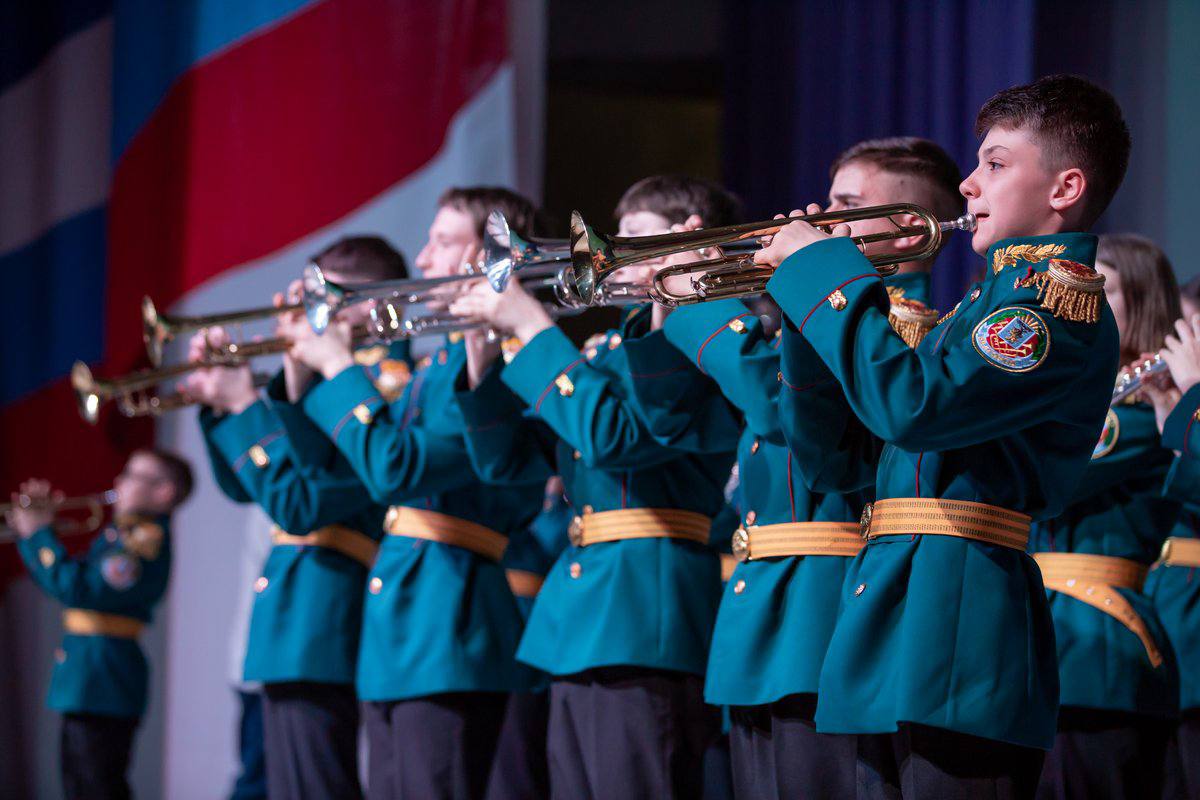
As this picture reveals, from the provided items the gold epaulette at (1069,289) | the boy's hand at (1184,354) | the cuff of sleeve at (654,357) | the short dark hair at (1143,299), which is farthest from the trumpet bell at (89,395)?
the gold epaulette at (1069,289)

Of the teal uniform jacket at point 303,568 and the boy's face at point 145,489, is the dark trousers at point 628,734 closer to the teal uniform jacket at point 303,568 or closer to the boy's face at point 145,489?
the teal uniform jacket at point 303,568

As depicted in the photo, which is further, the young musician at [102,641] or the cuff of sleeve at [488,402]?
the young musician at [102,641]

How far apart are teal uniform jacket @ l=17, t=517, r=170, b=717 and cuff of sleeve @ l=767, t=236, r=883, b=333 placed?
3.26 metres

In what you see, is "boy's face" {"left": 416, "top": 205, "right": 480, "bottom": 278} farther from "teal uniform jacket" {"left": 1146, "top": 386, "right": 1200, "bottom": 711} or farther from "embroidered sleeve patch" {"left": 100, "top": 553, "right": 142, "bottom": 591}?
"embroidered sleeve patch" {"left": 100, "top": 553, "right": 142, "bottom": 591}

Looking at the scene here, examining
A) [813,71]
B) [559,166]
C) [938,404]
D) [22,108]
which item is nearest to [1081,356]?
[938,404]

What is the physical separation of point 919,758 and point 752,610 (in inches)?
19.1

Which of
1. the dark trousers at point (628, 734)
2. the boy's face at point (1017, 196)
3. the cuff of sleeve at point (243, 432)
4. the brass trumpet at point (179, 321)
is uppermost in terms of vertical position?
the boy's face at point (1017, 196)

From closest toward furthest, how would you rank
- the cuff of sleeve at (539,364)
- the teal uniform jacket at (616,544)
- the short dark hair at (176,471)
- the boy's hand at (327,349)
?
the teal uniform jacket at (616,544), the cuff of sleeve at (539,364), the boy's hand at (327,349), the short dark hair at (176,471)

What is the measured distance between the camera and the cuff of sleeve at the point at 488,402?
9.42 ft

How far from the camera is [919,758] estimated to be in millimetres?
1847

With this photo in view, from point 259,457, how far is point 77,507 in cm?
252

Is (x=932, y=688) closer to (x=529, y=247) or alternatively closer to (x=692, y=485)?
(x=692, y=485)

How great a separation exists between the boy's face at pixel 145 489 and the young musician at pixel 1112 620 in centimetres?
319

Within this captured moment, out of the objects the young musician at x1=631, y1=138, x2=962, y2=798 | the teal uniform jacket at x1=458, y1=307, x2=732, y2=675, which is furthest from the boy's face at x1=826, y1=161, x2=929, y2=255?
the teal uniform jacket at x1=458, y1=307, x2=732, y2=675
